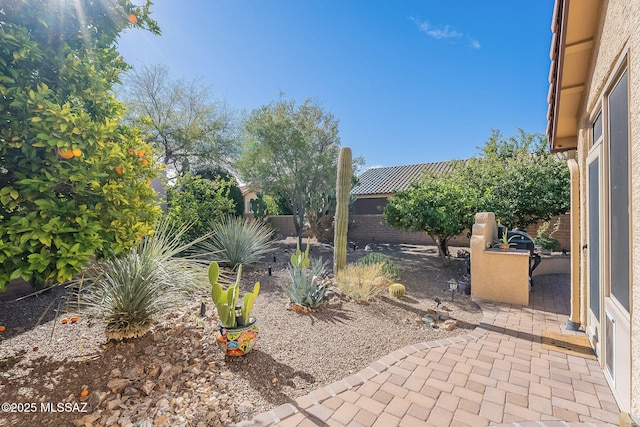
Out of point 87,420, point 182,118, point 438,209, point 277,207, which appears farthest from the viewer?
point 277,207

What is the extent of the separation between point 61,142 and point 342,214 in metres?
5.68

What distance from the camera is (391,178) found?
68.3 feet

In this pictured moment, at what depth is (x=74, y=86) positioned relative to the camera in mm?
2344

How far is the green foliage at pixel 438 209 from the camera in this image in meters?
7.93

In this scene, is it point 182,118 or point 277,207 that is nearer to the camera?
point 182,118

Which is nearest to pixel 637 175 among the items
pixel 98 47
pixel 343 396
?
pixel 343 396

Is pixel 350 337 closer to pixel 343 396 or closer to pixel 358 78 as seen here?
pixel 343 396

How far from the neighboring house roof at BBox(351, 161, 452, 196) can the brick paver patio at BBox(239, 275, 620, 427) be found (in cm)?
1447

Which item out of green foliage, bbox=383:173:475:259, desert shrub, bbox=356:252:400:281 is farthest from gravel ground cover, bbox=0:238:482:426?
green foliage, bbox=383:173:475:259

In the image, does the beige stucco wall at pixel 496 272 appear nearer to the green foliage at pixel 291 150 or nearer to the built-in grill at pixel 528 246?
the built-in grill at pixel 528 246

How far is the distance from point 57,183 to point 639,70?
14.9 feet

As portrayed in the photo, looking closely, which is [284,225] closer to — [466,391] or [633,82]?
[466,391]

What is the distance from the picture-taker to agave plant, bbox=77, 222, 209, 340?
130 inches

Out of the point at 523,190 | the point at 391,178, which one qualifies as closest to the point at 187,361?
the point at 523,190
